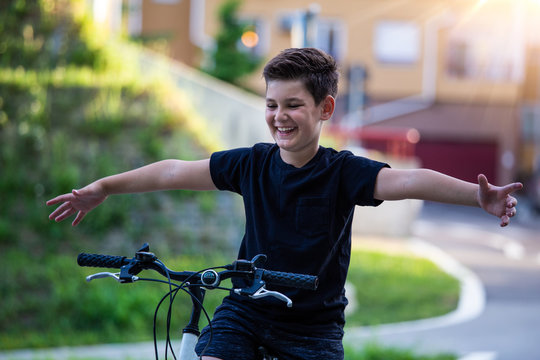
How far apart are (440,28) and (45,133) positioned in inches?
1047

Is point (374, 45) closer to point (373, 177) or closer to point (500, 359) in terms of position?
point (500, 359)

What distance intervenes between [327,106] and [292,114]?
217 millimetres

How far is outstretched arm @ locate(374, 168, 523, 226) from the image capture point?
2480mm

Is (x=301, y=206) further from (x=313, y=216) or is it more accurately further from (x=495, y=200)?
(x=495, y=200)

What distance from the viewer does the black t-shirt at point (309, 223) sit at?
2.84m

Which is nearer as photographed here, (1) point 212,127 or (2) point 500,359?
(2) point 500,359

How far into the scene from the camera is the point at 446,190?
2631 millimetres

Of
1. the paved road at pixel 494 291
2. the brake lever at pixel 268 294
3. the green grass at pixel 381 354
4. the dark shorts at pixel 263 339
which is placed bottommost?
the paved road at pixel 494 291

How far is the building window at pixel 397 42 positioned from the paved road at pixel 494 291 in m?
11.6

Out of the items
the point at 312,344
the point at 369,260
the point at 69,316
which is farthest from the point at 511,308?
the point at 312,344

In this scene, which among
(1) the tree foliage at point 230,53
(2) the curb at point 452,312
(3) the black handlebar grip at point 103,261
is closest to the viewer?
(3) the black handlebar grip at point 103,261

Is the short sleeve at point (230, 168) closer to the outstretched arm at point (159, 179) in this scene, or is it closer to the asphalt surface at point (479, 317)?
the outstretched arm at point (159, 179)

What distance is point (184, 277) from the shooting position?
261 centimetres

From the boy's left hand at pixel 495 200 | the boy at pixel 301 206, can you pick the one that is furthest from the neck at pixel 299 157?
the boy's left hand at pixel 495 200
